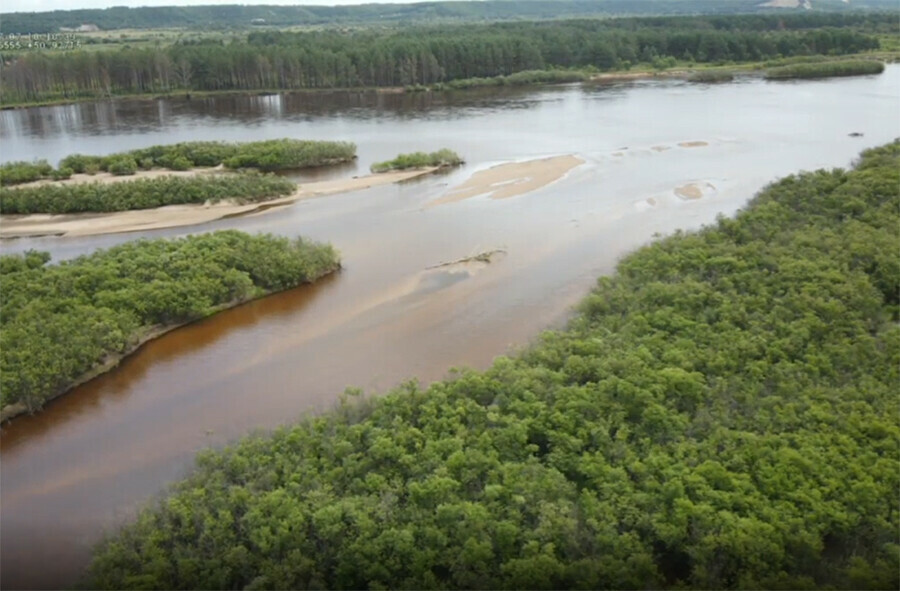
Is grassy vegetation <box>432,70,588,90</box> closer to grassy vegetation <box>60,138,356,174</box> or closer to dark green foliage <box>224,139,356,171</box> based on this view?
dark green foliage <box>224,139,356,171</box>

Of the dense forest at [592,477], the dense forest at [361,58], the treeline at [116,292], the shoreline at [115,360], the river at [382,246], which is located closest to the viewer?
the dense forest at [592,477]

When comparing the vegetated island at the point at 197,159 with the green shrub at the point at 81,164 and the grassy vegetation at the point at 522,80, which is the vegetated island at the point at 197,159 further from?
the grassy vegetation at the point at 522,80

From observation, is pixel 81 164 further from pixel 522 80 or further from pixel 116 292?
pixel 522 80

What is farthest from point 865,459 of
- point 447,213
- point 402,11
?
point 402,11

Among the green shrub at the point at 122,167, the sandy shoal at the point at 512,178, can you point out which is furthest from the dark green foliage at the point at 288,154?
the sandy shoal at the point at 512,178

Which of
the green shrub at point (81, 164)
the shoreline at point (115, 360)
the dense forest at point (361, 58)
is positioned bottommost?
the shoreline at point (115, 360)
